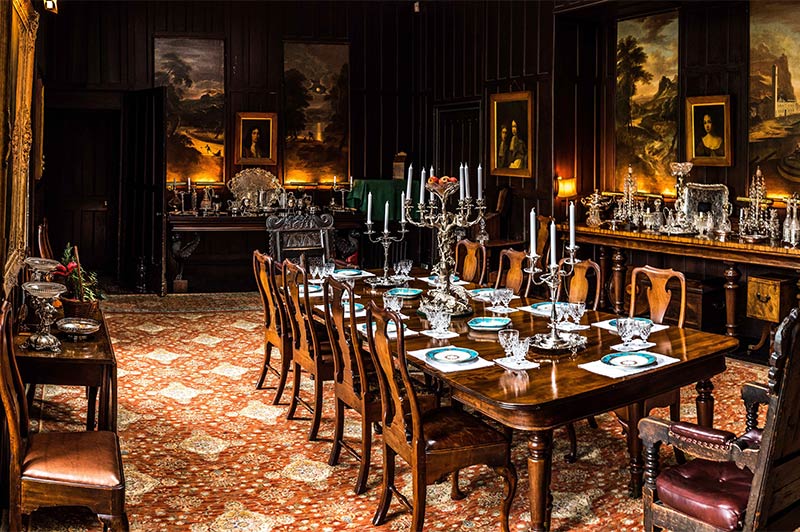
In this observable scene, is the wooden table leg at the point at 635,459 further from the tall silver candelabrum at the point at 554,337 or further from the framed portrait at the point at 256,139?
the framed portrait at the point at 256,139

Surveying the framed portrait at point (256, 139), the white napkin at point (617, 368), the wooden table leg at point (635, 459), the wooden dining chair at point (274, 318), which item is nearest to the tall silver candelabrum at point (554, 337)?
the white napkin at point (617, 368)

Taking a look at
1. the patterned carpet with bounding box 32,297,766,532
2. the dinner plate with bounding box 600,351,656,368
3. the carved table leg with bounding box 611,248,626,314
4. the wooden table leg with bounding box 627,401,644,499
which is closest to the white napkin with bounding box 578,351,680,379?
the dinner plate with bounding box 600,351,656,368

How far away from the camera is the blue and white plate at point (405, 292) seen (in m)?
6.20

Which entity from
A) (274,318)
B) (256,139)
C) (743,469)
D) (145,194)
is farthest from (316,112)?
(743,469)

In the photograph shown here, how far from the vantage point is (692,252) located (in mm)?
8211

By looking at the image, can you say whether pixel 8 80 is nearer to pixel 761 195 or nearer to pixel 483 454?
pixel 483 454

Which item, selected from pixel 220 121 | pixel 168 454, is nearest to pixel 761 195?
pixel 168 454

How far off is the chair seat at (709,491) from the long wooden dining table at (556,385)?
1.72 ft

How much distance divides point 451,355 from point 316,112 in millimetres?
9568

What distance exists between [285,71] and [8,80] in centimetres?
913

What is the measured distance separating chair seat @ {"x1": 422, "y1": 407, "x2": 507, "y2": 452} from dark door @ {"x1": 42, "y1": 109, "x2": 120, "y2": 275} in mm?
10106

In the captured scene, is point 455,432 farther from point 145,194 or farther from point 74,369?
point 145,194

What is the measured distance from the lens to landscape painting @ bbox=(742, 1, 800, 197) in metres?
8.53

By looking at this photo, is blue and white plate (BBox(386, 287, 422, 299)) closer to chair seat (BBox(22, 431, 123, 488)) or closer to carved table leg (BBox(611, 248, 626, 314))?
chair seat (BBox(22, 431, 123, 488))
